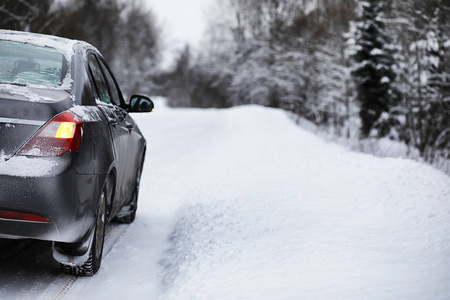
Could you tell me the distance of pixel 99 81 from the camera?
4.88 metres

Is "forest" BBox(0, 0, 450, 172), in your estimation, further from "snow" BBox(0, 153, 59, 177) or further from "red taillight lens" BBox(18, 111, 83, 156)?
"snow" BBox(0, 153, 59, 177)

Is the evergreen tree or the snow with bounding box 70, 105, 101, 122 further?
the evergreen tree

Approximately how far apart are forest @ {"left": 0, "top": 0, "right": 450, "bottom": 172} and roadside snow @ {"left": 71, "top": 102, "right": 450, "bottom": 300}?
9.13 m

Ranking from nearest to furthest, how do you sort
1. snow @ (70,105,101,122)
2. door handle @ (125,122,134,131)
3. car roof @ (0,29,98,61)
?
snow @ (70,105,101,122) → car roof @ (0,29,98,61) → door handle @ (125,122,134,131)


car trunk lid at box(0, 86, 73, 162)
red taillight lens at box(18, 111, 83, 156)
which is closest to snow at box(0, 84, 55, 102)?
car trunk lid at box(0, 86, 73, 162)

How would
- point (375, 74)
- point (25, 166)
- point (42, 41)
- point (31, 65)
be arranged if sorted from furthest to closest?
point (375, 74) < point (42, 41) < point (31, 65) < point (25, 166)

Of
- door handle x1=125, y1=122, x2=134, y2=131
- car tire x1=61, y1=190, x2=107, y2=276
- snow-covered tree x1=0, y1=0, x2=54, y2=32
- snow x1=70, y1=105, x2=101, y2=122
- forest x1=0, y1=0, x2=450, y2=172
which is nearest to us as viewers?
snow x1=70, y1=105, x2=101, y2=122

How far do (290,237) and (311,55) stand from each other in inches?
1498

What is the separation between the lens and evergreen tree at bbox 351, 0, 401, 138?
28.9m

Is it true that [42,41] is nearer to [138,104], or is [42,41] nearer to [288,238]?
[138,104]

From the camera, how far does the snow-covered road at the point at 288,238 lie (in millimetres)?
3721

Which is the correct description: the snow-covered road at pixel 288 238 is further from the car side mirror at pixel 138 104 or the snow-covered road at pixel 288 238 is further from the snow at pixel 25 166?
the car side mirror at pixel 138 104

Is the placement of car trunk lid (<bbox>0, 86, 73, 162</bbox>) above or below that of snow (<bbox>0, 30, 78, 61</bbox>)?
below

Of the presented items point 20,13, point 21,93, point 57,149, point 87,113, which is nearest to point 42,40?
point 87,113
